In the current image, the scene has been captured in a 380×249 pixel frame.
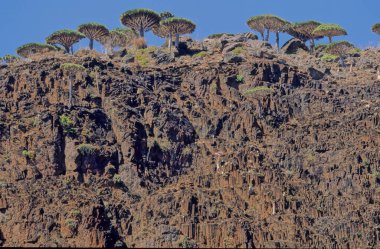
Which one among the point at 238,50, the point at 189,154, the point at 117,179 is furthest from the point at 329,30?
the point at 117,179

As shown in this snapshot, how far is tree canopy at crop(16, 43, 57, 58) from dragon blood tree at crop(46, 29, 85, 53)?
1.18 meters

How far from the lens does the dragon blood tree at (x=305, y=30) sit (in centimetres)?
12769

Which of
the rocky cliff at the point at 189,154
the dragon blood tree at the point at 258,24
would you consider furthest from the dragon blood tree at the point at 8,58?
the dragon blood tree at the point at 258,24

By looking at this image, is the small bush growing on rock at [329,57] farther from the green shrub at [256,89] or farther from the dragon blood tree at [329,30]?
the green shrub at [256,89]

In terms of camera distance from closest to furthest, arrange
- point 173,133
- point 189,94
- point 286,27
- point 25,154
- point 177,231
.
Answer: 1. point 177,231
2. point 25,154
3. point 173,133
4. point 189,94
5. point 286,27

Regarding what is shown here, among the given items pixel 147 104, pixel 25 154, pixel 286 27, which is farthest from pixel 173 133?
pixel 286 27

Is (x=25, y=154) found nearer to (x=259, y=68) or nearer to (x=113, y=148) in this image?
(x=113, y=148)

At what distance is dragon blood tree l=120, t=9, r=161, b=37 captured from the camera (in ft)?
395

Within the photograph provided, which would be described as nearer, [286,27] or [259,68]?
[259,68]

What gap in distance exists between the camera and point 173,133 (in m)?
96.7

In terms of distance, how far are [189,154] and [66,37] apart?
90.3ft

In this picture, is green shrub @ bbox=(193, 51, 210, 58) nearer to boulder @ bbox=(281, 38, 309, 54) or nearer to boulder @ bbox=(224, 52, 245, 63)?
boulder @ bbox=(224, 52, 245, 63)

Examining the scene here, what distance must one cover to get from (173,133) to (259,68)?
49.8ft

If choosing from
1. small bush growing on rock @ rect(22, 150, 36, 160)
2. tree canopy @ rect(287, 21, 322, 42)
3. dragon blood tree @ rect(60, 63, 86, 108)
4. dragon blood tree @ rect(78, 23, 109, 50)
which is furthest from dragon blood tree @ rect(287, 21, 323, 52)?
small bush growing on rock @ rect(22, 150, 36, 160)
